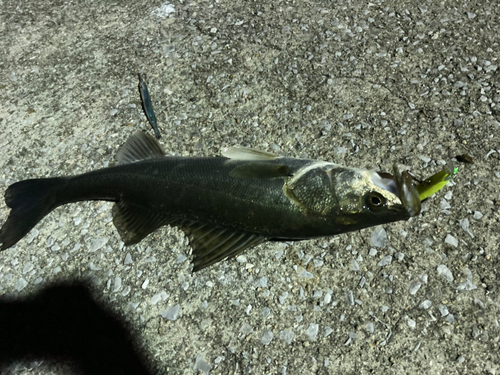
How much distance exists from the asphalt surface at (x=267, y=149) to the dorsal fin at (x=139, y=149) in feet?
0.76

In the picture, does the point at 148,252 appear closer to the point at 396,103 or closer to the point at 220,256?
the point at 220,256

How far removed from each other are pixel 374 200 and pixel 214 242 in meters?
1.16

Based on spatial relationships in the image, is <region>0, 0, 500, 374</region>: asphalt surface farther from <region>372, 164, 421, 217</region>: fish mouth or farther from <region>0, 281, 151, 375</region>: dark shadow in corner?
<region>372, 164, 421, 217</region>: fish mouth

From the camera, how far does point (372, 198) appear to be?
2.21 meters

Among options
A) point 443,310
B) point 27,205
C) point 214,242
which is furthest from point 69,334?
point 443,310

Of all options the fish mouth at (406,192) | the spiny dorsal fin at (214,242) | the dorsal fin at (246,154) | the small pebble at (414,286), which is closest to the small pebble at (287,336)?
the spiny dorsal fin at (214,242)

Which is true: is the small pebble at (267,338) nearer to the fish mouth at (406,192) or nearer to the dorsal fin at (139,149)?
the fish mouth at (406,192)

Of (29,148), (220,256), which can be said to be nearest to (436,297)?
(220,256)

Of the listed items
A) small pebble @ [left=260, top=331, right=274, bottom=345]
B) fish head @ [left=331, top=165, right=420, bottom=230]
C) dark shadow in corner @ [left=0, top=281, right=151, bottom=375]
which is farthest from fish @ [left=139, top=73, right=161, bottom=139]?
small pebble @ [left=260, top=331, right=274, bottom=345]

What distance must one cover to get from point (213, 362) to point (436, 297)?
5.53ft

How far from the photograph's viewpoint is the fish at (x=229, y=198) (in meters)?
2.25

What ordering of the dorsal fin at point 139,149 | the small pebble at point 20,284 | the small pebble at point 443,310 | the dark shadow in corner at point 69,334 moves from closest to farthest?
the small pebble at point 443,310 < the dark shadow in corner at point 69,334 < the small pebble at point 20,284 < the dorsal fin at point 139,149

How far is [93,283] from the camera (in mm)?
2723

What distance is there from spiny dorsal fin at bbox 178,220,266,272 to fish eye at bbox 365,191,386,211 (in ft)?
2.50
